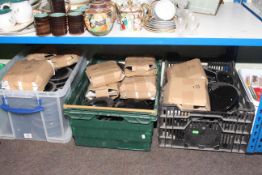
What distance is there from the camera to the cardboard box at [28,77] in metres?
1.40

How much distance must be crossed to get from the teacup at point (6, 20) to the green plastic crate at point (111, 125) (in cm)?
44

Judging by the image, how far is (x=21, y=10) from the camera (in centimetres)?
132

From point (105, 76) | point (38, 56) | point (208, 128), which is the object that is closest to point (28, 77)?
point (38, 56)

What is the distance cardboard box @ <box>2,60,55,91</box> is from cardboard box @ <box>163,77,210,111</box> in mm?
615

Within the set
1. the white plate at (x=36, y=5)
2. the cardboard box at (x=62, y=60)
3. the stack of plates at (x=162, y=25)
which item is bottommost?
the cardboard box at (x=62, y=60)

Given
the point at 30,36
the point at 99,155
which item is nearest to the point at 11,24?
the point at 30,36

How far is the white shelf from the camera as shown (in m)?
1.19

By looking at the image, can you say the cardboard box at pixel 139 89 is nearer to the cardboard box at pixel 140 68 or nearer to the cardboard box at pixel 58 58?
the cardboard box at pixel 140 68

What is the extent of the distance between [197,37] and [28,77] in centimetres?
82

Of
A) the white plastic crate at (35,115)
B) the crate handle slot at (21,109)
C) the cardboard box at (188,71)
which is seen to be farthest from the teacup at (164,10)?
the crate handle slot at (21,109)

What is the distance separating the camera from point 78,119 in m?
1.40

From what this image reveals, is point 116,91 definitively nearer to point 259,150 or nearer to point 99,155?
point 99,155

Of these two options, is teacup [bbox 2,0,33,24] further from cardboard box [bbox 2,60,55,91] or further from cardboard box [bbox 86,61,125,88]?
cardboard box [bbox 86,61,125,88]

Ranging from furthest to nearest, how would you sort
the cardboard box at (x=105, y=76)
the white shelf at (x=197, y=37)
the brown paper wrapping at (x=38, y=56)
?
the brown paper wrapping at (x=38, y=56)
the cardboard box at (x=105, y=76)
the white shelf at (x=197, y=37)
